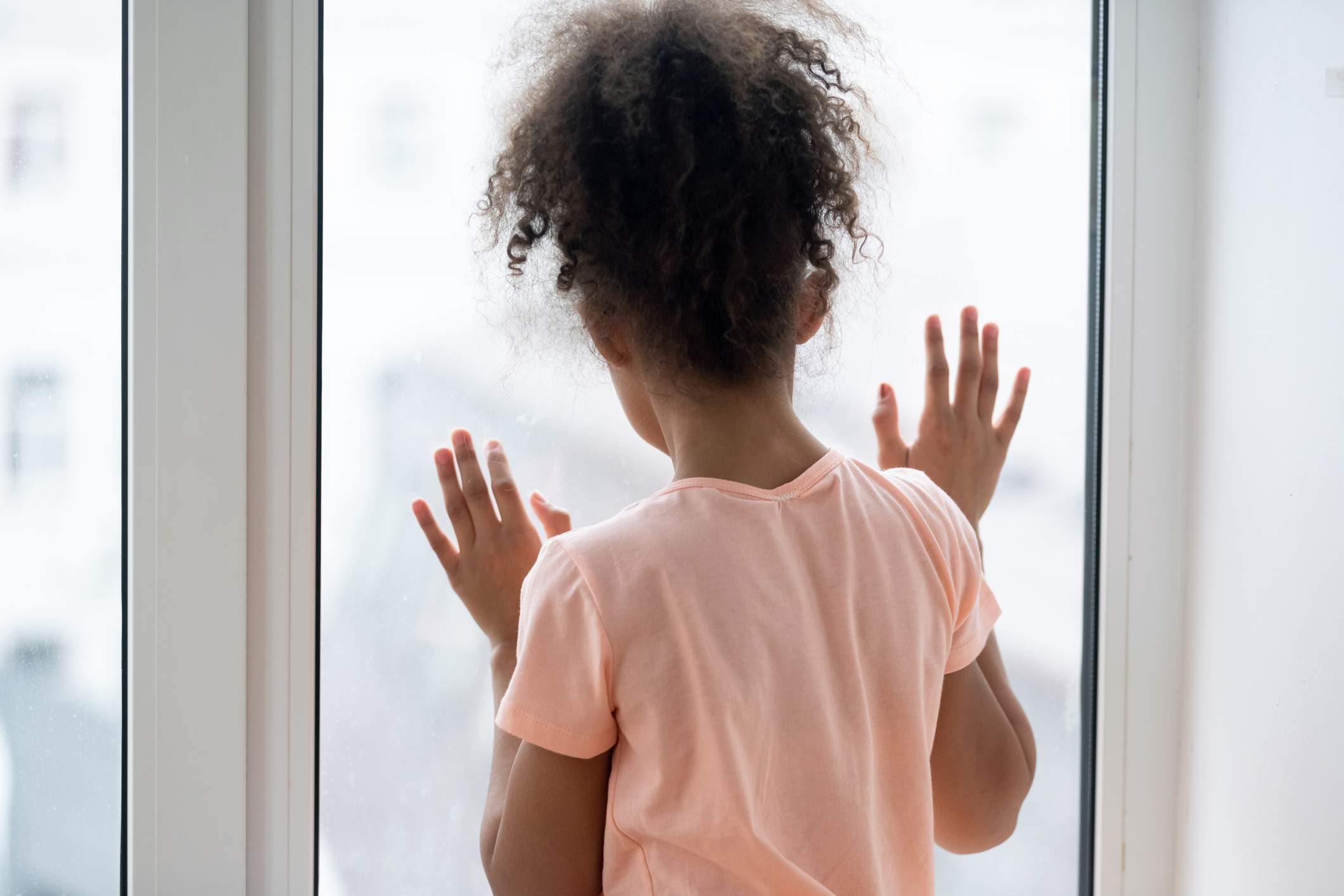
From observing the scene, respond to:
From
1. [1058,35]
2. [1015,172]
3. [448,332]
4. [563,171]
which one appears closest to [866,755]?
[563,171]

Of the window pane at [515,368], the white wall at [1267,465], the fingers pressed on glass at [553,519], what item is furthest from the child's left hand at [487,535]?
the white wall at [1267,465]

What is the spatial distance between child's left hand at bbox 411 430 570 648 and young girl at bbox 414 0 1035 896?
12 centimetres

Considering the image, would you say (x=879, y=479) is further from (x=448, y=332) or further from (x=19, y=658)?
(x=19, y=658)

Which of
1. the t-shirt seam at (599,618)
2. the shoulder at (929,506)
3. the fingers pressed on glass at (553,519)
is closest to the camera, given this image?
the t-shirt seam at (599,618)

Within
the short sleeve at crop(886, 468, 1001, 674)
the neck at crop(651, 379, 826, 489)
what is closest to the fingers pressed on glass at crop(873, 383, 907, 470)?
the short sleeve at crop(886, 468, 1001, 674)

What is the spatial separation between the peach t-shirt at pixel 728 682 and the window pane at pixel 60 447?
0.50m

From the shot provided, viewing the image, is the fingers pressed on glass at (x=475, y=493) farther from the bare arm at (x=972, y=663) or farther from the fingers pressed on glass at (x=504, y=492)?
the bare arm at (x=972, y=663)

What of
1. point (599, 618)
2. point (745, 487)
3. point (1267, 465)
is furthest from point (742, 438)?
point (1267, 465)

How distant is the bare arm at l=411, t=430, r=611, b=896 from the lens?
22.3 inches

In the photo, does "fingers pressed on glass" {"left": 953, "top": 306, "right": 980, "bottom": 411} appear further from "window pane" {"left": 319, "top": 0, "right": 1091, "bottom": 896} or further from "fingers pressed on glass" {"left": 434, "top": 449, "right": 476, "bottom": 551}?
"fingers pressed on glass" {"left": 434, "top": 449, "right": 476, "bottom": 551}

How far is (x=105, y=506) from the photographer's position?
809 mm

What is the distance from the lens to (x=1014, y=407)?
82 centimetres

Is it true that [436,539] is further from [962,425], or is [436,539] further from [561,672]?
[962,425]

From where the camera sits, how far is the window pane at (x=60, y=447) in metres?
0.79
